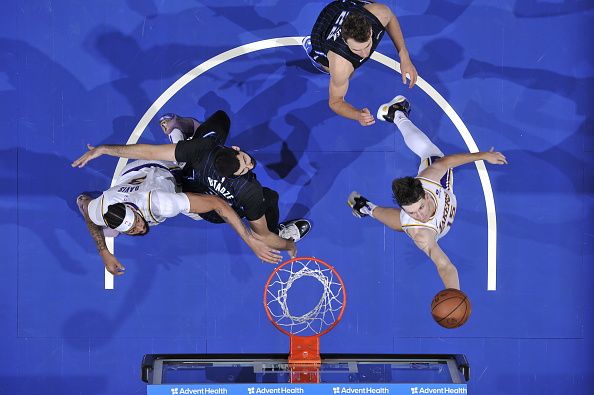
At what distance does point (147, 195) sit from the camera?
7098mm

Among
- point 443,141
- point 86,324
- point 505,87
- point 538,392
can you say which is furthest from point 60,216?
point 538,392

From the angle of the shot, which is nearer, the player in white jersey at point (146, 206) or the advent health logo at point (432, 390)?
the advent health logo at point (432, 390)

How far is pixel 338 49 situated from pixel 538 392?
4858mm

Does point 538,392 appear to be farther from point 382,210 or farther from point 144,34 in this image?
point 144,34

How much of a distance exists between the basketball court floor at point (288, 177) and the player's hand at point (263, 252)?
0.97 metres

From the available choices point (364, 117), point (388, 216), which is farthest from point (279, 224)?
point (364, 117)

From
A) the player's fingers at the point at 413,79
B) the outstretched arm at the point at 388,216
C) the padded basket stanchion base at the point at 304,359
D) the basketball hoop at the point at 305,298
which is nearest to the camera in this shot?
the padded basket stanchion base at the point at 304,359

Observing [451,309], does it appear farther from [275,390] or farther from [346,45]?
[346,45]

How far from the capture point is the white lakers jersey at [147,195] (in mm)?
7062

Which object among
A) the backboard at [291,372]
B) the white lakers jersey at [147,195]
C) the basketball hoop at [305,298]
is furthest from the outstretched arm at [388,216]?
the white lakers jersey at [147,195]

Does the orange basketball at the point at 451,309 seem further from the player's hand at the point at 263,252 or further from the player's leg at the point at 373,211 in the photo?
the player's hand at the point at 263,252

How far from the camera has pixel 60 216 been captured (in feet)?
27.4

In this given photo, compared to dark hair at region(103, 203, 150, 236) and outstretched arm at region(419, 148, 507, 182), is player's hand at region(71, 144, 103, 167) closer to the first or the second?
dark hair at region(103, 203, 150, 236)

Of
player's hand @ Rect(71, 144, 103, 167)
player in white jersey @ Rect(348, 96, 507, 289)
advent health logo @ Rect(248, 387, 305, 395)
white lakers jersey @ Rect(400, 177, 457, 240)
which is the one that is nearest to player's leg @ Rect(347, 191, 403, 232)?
player in white jersey @ Rect(348, 96, 507, 289)
